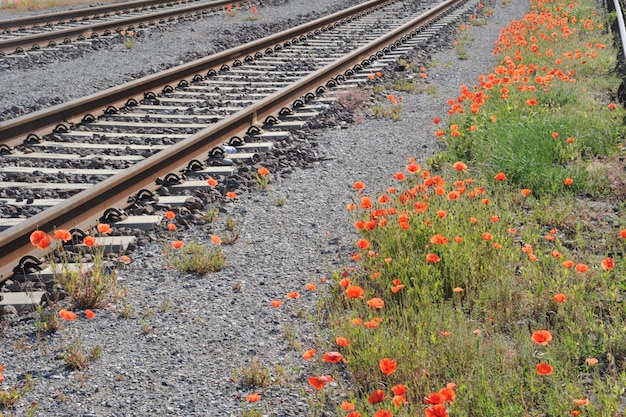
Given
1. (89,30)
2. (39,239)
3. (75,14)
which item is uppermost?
(75,14)

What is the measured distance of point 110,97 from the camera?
8531 millimetres

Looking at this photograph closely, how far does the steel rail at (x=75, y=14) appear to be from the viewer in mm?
14230

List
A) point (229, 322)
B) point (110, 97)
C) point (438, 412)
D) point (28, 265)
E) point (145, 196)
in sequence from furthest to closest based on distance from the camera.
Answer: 1. point (110, 97)
2. point (145, 196)
3. point (28, 265)
4. point (229, 322)
5. point (438, 412)

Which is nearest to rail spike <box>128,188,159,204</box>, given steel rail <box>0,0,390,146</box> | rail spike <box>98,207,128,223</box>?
rail spike <box>98,207,128,223</box>

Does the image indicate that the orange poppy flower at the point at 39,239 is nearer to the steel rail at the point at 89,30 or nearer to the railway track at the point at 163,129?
the railway track at the point at 163,129

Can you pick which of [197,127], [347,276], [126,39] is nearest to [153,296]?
[347,276]

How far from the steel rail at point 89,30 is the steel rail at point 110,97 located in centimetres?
336

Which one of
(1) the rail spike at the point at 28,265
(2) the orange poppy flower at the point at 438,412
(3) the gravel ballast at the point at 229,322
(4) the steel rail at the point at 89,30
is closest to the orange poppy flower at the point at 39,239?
(3) the gravel ballast at the point at 229,322

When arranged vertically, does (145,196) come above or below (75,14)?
below

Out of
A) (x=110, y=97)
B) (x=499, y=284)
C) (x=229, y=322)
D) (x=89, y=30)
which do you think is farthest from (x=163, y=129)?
(x=89, y=30)

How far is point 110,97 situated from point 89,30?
5.90m

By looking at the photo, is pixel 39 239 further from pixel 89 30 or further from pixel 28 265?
pixel 89 30

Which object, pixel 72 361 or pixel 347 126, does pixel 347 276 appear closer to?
pixel 72 361

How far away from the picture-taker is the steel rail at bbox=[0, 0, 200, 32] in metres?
14.2
